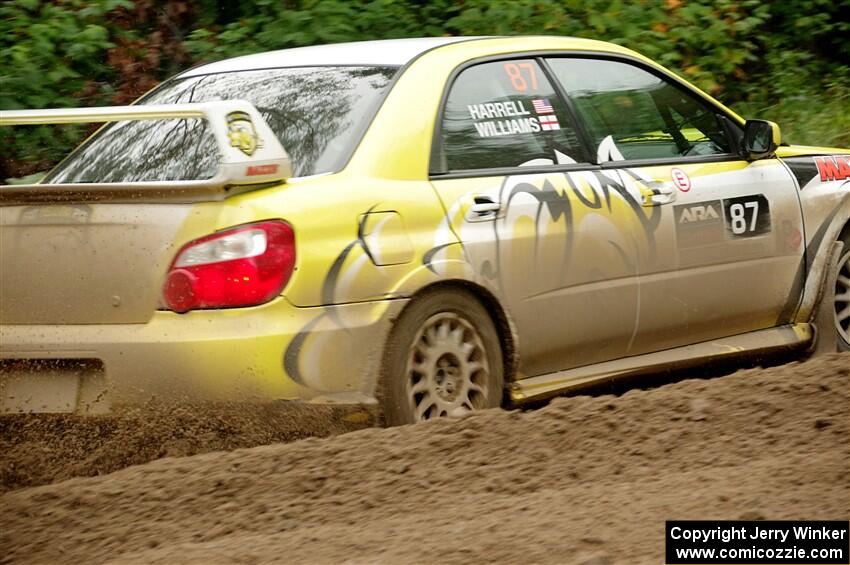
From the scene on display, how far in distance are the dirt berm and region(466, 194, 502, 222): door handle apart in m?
0.79

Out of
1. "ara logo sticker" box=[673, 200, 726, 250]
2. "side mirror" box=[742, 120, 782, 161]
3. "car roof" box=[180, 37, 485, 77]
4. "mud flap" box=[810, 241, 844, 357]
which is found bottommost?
"mud flap" box=[810, 241, 844, 357]

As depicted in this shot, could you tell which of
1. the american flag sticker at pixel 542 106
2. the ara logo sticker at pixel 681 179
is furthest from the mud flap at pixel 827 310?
the american flag sticker at pixel 542 106

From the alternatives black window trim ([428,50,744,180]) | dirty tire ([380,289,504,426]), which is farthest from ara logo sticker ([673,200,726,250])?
dirty tire ([380,289,504,426])

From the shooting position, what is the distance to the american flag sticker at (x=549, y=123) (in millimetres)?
5793

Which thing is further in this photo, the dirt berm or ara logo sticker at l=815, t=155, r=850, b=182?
ara logo sticker at l=815, t=155, r=850, b=182

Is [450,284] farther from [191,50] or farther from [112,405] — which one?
[191,50]

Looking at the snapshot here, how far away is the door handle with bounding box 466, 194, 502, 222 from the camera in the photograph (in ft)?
17.4

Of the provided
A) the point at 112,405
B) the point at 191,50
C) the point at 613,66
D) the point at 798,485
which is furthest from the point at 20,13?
the point at 798,485

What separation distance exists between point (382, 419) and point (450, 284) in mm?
597

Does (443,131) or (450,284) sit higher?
(443,131)

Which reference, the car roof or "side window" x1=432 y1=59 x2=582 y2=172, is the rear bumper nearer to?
"side window" x1=432 y1=59 x2=582 y2=172

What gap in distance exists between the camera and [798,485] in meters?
4.07

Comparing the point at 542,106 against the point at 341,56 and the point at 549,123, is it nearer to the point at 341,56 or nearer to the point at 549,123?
the point at 549,123

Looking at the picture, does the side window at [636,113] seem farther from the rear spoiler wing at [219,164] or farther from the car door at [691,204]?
the rear spoiler wing at [219,164]
